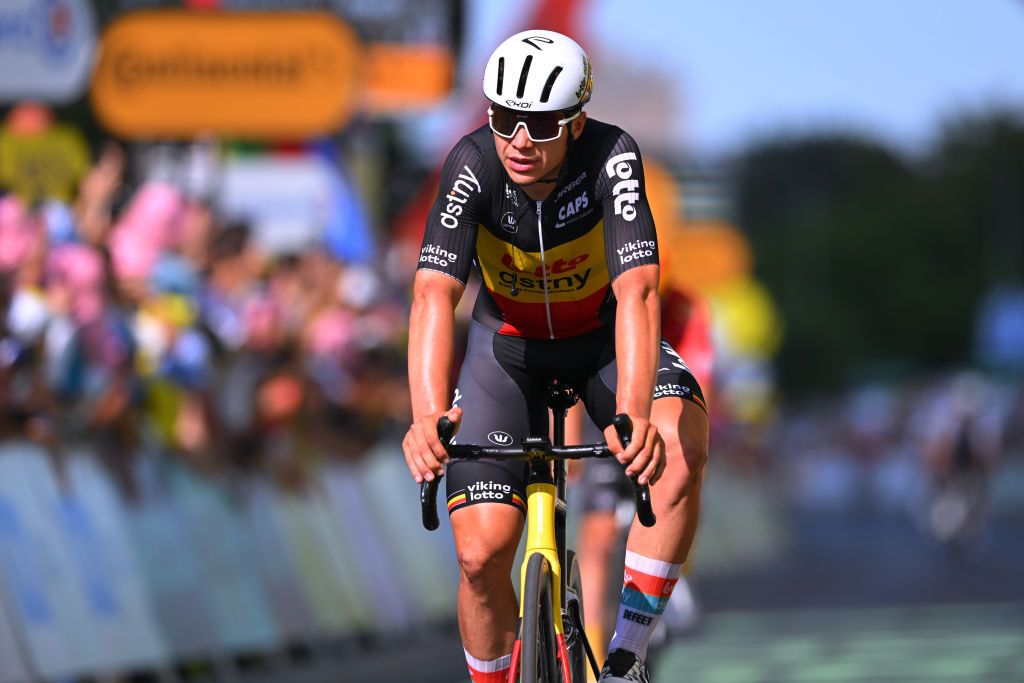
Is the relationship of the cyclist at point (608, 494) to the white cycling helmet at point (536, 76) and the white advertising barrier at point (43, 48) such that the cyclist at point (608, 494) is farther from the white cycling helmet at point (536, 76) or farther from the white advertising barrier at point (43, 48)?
the white advertising barrier at point (43, 48)

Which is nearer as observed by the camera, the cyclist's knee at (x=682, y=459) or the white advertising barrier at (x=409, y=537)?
the cyclist's knee at (x=682, y=459)

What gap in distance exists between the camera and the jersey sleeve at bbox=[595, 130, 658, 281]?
20.7ft

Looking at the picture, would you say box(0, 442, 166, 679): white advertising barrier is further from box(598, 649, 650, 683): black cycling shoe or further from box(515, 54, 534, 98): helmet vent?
box(515, 54, 534, 98): helmet vent

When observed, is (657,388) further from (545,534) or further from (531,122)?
(531,122)

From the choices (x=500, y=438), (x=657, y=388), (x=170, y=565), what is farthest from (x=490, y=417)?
(x=170, y=565)

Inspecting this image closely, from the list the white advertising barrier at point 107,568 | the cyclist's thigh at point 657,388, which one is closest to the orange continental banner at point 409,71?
the white advertising barrier at point 107,568

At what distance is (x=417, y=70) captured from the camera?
62.0 feet

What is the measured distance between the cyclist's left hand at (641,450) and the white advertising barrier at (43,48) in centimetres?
513

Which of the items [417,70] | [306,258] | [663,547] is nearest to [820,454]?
[417,70]

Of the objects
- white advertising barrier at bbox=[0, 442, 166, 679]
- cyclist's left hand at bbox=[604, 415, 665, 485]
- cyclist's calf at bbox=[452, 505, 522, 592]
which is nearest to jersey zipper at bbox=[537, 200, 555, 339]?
cyclist's calf at bbox=[452, 505, 522, 592]

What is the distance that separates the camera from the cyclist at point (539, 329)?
6.16 meters

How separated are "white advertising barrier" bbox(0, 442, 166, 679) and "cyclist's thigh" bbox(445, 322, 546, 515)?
3.50 m

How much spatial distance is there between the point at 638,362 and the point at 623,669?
1077 mm

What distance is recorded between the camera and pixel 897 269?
117625 millimetres
